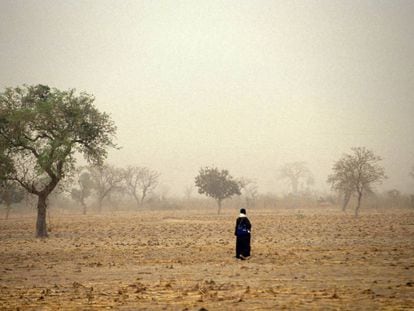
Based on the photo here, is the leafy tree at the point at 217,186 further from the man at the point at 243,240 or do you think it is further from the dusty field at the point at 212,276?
the man at the point at 243,240

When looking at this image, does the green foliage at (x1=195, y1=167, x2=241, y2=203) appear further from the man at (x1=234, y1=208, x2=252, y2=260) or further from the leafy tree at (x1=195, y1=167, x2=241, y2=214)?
the man at (x1=234, y1=208, x2=252, y2=260)

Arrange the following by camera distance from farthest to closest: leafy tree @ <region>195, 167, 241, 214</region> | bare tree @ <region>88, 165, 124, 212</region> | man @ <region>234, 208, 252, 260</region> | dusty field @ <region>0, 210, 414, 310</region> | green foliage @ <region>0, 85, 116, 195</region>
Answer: bare tree @ <region>88, 165, 124, 212</region> < leafy tree @ <region>195, 167, 241, 214</region> < green foliage @ <region>0, 85, 116, 195</region> < man @ <region>234, 208, 252, 260</region> < dusty field @ <region>0, 210, 414, 310</region>

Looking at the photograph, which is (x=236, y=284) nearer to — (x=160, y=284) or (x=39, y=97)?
(x=160, y=284)

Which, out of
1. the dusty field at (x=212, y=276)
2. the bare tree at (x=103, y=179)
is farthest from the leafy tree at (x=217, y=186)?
the dusty field at (x=212, y=276)

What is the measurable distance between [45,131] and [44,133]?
234mm

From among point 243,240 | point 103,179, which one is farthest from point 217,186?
point 243,240

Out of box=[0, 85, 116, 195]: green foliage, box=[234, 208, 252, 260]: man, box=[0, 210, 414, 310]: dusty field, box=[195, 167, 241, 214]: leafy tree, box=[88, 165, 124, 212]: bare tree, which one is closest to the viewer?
box=[0, 210, 414, 310]: dusty field

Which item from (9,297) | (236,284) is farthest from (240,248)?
(9,297)

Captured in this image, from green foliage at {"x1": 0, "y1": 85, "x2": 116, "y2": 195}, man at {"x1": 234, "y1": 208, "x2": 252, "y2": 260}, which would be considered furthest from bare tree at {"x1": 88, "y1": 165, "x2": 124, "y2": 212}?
man at {"x1": 234, "y1": 208, "x2": 252, "y2": 260}

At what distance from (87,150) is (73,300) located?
24335 mm

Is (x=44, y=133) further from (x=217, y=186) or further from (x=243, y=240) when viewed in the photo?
(x=217, y=186)

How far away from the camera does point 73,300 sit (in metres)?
11.0

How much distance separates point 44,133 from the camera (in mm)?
32031

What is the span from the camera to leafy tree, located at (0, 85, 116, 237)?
3055cm
